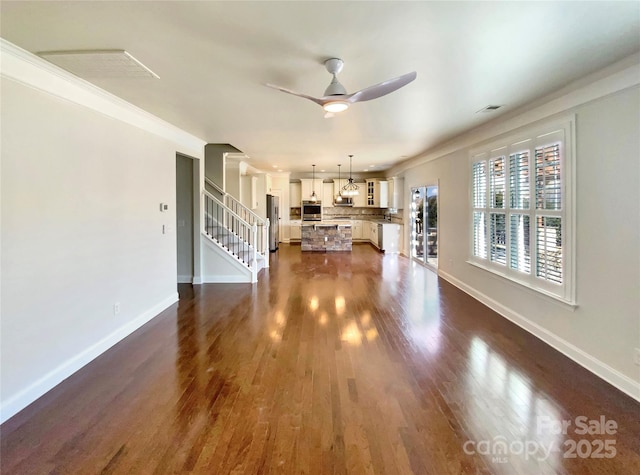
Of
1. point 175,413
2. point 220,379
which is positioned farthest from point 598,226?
point 175,413

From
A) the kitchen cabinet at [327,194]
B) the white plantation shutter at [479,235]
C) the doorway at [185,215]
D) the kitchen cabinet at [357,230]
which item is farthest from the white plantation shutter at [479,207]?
the kitchen cabinet at [327,194]

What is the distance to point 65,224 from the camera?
2.86m

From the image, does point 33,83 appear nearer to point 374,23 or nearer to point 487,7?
point 374,23

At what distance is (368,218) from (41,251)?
36.2 feet

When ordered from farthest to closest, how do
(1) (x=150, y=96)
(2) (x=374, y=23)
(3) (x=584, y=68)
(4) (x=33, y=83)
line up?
(1) (x=150, y=96)
(3) (x=584, y=68)
(4) (x=33, y=83)
(2) (x=374, y=23)

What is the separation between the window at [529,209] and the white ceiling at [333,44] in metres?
0.63

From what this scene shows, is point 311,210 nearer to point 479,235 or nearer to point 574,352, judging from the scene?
point 479,235

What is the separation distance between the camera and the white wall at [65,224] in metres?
2.39

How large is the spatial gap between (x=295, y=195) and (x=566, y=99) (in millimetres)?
9998

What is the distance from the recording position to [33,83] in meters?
2.55

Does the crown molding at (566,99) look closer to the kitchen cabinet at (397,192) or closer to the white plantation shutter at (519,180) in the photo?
the white plantation shutter at (519,180)

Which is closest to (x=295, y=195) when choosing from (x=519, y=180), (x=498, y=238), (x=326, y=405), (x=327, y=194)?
(x=327, y=194)

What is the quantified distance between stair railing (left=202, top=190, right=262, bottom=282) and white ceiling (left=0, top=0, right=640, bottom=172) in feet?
9.52

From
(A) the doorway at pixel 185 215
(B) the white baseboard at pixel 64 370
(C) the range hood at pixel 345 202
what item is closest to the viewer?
(B) the white baseboard at pixel 64 370
